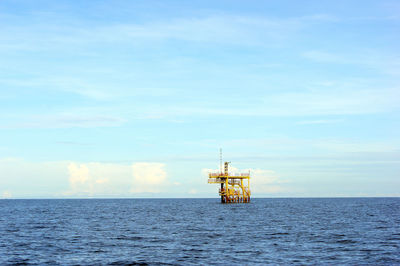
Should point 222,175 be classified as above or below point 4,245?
above

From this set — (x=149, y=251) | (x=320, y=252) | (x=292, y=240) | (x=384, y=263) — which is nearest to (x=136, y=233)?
(x=149, y=251)

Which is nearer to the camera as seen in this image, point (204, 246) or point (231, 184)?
point (204, 246)

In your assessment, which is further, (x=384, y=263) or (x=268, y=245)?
(x=268, y=245)

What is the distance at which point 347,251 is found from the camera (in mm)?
35375

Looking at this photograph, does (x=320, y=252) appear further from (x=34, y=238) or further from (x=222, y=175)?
(x=222, y=175)

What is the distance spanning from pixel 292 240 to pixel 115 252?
17430mm

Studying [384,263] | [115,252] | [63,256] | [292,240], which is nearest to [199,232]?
[292,240]

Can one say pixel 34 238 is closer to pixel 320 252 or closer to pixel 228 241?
pixel 228 241

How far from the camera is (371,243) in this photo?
4006cm

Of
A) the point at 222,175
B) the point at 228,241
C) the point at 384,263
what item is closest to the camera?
the point at 384,263

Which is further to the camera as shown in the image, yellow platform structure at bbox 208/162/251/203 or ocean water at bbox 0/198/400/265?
yellow platform structure at bbox 208/162/251/203

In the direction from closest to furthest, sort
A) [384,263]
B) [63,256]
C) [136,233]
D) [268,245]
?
[384,263] → [63,256] → [268,245] → [136,233]

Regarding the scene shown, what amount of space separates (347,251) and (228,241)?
444 inches

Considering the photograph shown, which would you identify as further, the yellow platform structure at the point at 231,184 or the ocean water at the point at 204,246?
the yellow platform structure at the point at 231,184
